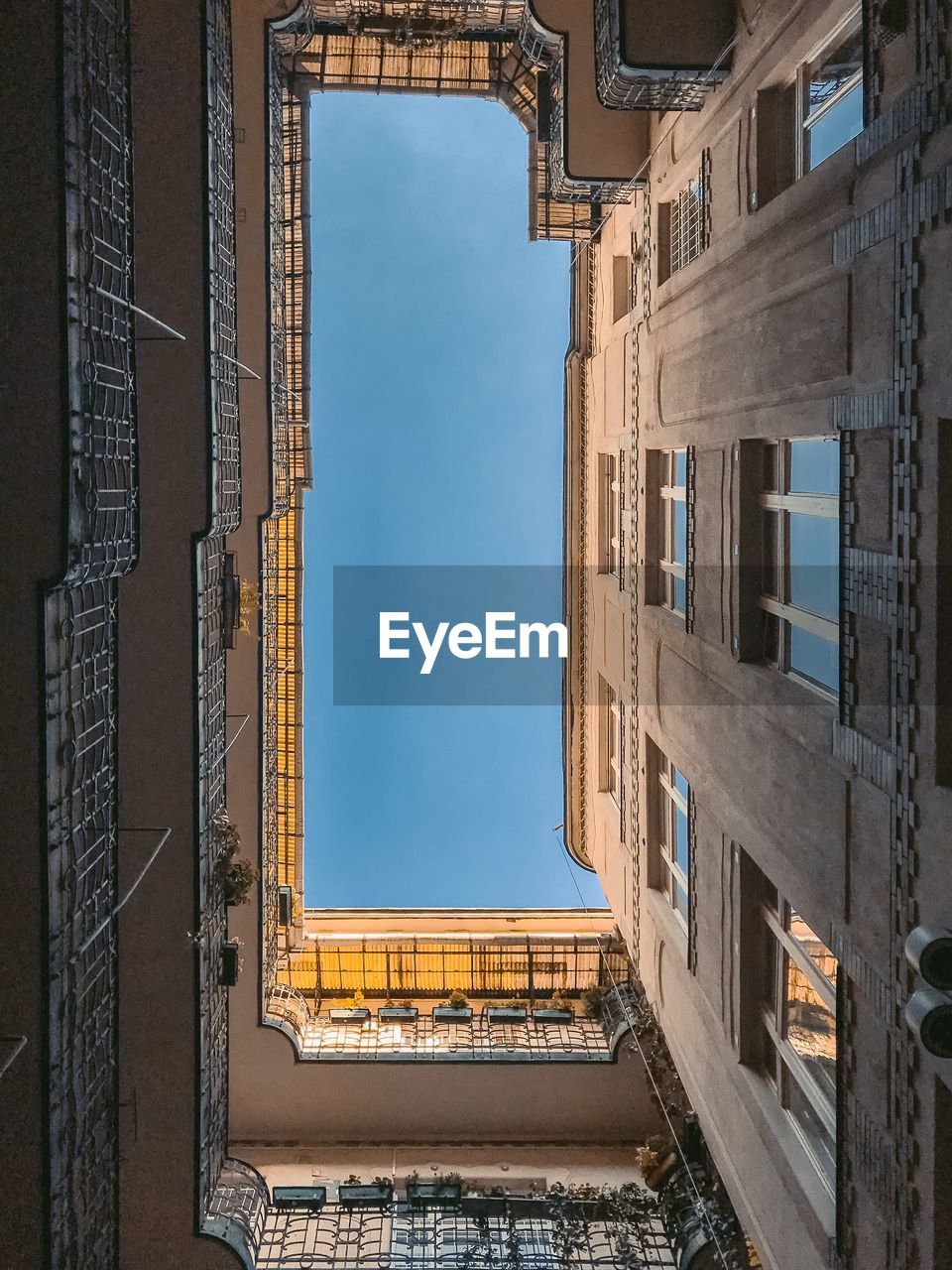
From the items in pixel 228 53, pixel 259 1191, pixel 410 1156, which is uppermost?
pixel 228 53

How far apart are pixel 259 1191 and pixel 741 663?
1260 centimetres

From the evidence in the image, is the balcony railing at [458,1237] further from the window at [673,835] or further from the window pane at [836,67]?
the window pane at [836,67]

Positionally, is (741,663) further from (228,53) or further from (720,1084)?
(228,53)

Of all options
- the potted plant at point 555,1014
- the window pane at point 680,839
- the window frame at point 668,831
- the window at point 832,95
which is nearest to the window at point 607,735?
the window frame at point 668,831

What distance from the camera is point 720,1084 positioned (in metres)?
12.4

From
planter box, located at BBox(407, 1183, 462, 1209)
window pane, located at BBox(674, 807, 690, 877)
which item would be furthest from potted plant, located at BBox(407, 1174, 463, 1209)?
window pane, located at BBox(674, 807, 690, 877)

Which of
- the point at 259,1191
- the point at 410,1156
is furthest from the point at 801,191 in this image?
the point at 410,1156

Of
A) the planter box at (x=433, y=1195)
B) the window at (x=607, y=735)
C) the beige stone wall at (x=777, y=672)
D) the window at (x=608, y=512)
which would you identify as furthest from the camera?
the window at (x=607, y=735)

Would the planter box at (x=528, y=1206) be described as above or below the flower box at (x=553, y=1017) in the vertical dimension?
below

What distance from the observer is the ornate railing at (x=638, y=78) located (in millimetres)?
12695

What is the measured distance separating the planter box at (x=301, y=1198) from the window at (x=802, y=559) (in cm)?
1398

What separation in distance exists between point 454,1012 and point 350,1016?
2542 millimetres

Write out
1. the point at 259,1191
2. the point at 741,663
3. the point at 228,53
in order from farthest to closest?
1. the point at 259,1191
2. the point at 228,53
3. the point at 741,663

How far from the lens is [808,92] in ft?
33.9
